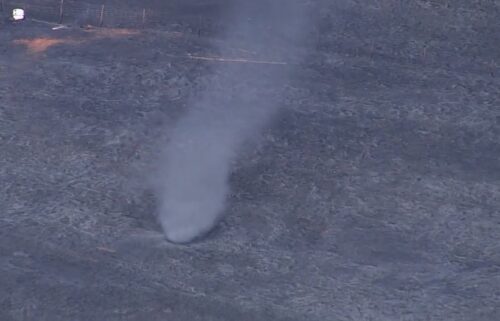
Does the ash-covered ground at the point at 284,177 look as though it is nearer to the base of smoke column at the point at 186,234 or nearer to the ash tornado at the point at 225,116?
the base of smoke column at the point at 186,234

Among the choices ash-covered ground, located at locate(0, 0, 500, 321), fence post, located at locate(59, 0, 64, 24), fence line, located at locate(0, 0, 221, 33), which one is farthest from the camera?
fence post, located at locate(59, 0, 64, 24)

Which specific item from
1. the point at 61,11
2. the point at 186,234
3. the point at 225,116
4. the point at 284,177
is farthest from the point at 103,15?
the point at 186,234

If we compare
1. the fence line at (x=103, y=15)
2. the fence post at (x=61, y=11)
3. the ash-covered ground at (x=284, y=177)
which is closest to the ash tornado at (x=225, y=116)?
the ash-covered ground at (x=284, y=177)

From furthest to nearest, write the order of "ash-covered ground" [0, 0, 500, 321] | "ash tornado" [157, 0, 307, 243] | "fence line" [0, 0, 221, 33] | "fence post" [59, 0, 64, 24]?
"fence post" [59, 0, 64, 24] → "fence line" [0, 0, 221, 33] → "ash tornado" [157, 0, 307, 243] → "ash-covered ground" [0, 0, 500, 321]

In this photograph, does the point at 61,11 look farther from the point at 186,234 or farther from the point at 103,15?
the point at 186,234

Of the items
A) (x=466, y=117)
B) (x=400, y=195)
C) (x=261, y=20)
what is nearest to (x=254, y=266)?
(x=400, y=195)

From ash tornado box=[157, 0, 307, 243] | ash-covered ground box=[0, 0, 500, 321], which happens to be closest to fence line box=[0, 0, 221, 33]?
ash-covered ground box=[0, 0, 500, 321]

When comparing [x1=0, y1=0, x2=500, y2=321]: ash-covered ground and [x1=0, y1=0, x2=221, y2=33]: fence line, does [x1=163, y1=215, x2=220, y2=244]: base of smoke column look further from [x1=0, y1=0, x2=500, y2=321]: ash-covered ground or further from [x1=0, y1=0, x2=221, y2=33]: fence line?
[x1=0, y1=0, x2=221, y2=33]: fence line
